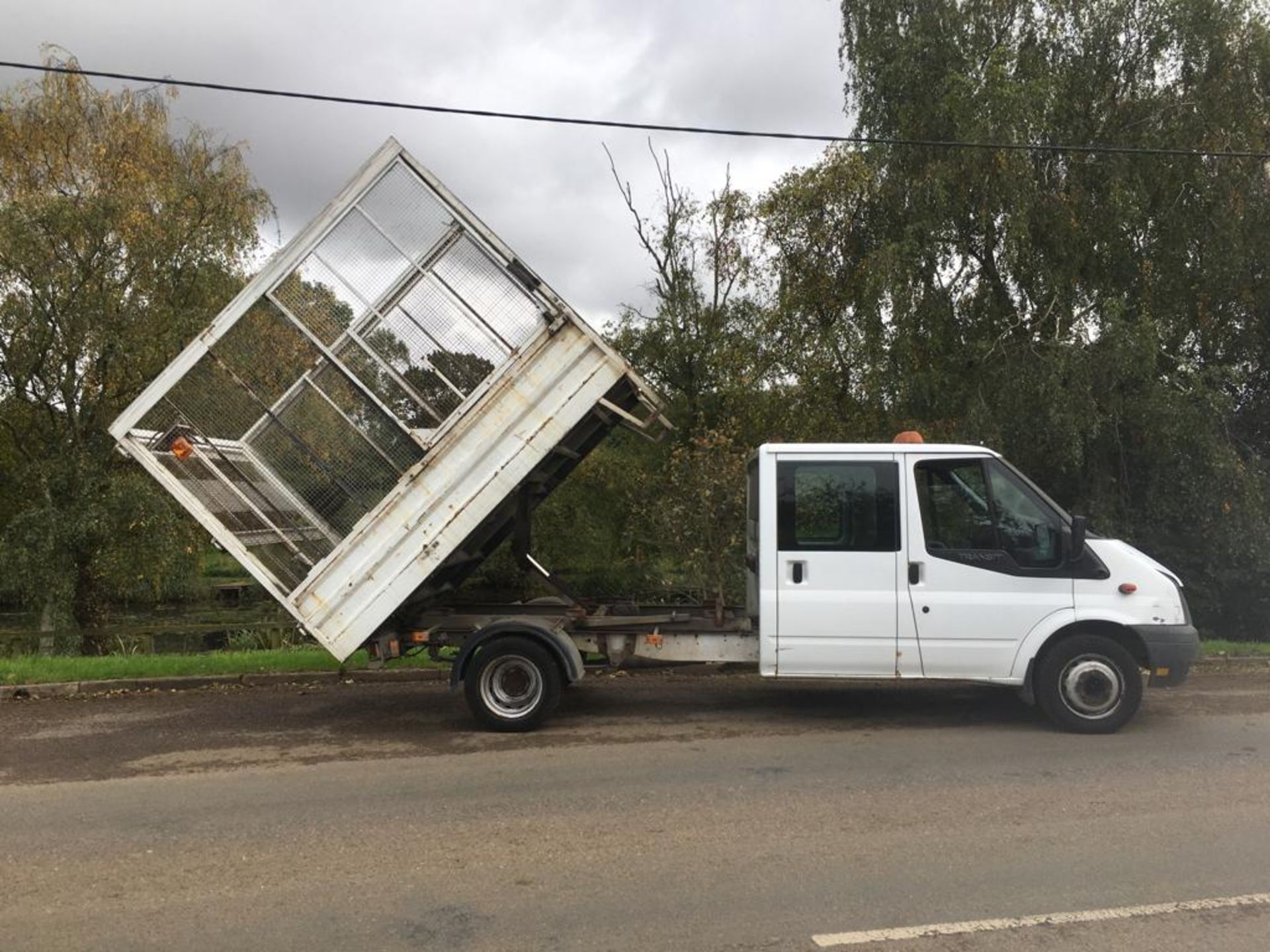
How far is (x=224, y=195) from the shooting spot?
15.4 meters

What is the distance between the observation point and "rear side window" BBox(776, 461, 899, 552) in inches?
257

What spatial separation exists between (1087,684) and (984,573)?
1080 mm

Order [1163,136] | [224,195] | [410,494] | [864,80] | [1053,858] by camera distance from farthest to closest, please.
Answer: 1. [224,195]
2. [864,80]
3. [1163,136]
4. [410,494]
5. [1053,858]

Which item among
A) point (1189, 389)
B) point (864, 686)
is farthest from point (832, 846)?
point (1189, 389)

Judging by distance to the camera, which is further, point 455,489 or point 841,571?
point 841,571

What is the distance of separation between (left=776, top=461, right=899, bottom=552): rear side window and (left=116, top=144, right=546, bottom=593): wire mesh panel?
2245mm

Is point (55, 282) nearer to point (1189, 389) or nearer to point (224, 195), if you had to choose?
point (224, 195)

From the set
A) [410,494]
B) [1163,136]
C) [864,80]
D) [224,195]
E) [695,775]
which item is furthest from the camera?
[224,195]

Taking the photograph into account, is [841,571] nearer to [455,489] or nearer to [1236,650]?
[455,489]

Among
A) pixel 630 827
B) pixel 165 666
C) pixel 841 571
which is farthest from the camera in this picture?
pixel 165 666

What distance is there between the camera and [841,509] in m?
6.59

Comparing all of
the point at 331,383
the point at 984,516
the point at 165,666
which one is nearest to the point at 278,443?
the point at 331,383

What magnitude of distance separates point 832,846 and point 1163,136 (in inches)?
497

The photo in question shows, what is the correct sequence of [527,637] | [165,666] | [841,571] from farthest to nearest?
[165,666] < [527,637] < [841,571]
